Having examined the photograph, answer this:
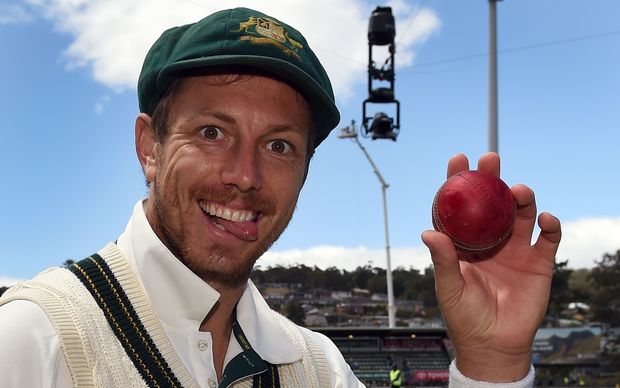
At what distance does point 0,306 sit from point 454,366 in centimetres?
137

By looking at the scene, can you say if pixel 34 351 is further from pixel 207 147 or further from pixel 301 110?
pixel 301 110

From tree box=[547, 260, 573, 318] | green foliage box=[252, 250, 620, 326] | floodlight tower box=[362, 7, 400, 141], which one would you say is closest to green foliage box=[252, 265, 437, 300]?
green foliage box=[252, 250, 620, 326]

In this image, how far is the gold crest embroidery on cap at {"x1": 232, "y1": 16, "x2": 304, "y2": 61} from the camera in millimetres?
2062

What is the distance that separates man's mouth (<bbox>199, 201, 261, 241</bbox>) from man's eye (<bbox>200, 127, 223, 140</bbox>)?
7.8 inches

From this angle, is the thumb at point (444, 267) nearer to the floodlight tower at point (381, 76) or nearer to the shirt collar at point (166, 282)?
the shirt collar at point (166, 282)

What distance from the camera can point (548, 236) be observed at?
245 cm

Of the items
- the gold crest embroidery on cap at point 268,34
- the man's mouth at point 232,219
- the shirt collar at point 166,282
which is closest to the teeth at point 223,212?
the man's mouth at point 232,219

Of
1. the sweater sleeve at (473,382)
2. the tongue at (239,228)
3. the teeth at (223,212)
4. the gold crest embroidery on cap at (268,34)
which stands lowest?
the sweater sleeve at (473,382)

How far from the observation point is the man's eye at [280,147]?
214 centimetres

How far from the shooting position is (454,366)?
226 cm

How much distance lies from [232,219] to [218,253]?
11 cm

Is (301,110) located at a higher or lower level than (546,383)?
higher

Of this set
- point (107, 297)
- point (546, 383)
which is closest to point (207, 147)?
point (107, 297)

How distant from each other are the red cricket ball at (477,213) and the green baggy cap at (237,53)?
0.61 m
